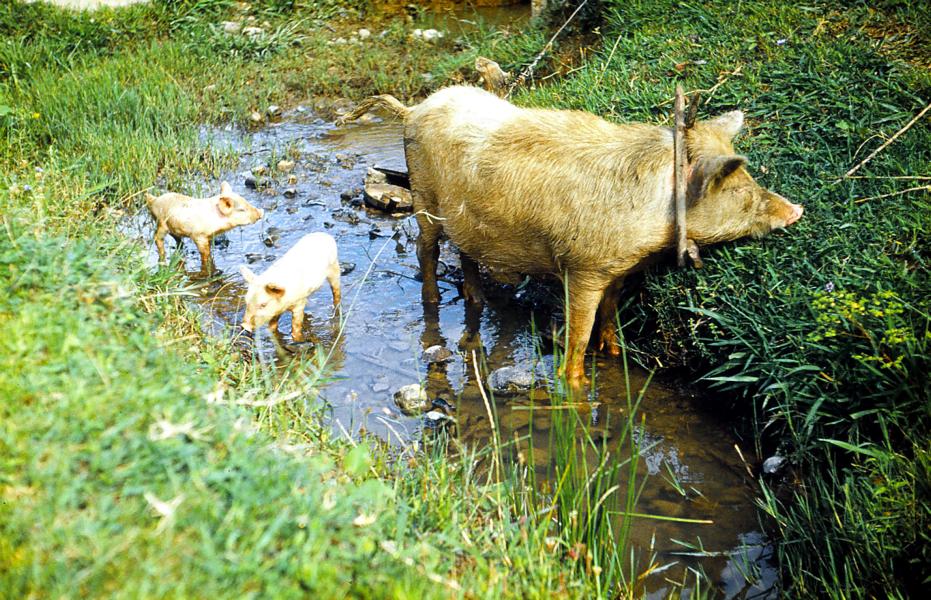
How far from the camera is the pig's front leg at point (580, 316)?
183 inches

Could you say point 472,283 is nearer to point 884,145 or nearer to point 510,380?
point 510,380

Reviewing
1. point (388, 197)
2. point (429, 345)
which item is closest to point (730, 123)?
point (429, 345)

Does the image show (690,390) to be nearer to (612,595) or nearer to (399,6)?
(612,595)

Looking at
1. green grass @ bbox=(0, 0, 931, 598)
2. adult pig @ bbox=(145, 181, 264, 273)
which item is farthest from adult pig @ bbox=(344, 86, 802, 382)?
adult pig @ bbox=(145, 181, 264, 273)

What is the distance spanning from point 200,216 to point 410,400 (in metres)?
2.24

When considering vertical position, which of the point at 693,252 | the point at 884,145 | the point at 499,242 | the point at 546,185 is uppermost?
the point at 884,145

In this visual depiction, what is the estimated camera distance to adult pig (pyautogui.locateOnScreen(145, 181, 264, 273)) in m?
5.70

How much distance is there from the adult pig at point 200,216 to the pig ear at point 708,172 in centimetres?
320

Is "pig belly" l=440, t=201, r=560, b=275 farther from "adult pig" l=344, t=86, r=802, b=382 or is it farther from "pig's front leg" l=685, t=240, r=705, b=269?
"pig's front leg" l=685, t=240, r=705, b=269

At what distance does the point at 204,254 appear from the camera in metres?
5.86

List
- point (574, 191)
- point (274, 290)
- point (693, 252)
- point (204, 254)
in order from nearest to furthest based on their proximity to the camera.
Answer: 1. point (693, 252)
2. point (574, 191)
3. point (274, 290)
4. point (204, 254)

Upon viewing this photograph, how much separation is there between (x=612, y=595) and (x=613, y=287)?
2229 mm

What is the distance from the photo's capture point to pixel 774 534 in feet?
12.0

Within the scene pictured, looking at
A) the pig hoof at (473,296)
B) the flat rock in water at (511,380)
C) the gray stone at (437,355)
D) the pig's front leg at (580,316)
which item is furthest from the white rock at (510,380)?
the pig hoof at (473,296)
